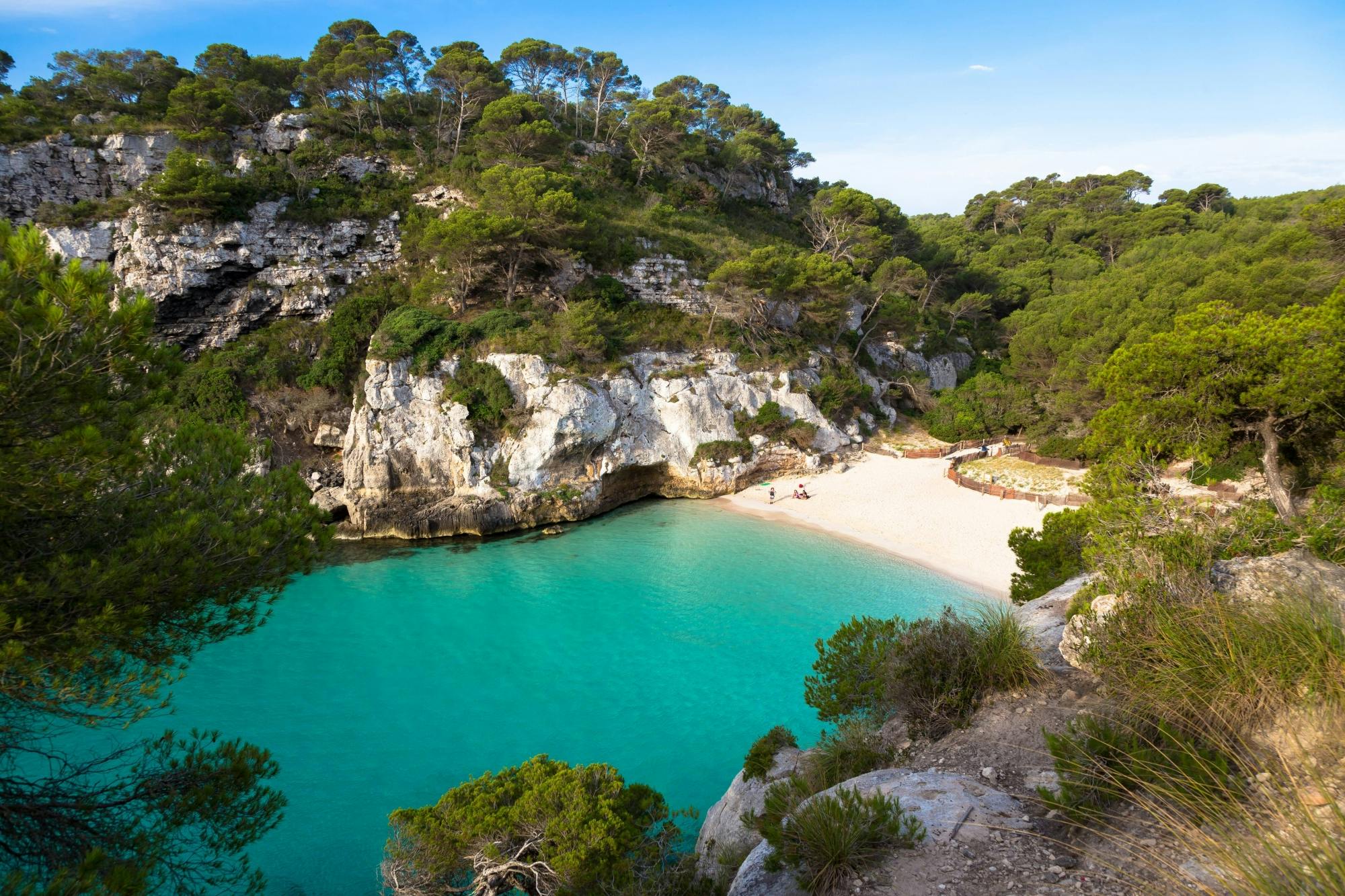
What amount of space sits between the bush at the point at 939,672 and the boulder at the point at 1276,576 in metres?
1.67

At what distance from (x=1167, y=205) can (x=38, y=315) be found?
177 ft

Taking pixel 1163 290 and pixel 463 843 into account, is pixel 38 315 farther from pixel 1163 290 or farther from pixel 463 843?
pixel 1163 290

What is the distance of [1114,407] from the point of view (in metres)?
9.58

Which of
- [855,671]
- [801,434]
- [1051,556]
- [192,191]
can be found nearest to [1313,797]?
[855,671]

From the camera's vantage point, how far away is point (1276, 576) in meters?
4.64

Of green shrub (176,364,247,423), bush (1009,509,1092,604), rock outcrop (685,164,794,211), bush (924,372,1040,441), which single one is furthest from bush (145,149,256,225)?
bush (924,372,1040,441)

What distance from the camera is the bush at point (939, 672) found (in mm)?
4977

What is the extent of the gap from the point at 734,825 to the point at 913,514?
15388mm

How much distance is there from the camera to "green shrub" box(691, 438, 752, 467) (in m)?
22.8

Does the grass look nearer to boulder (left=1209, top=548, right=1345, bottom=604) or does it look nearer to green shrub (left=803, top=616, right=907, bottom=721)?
boulder (left=1209, top=548, right=1345, bottom=604)

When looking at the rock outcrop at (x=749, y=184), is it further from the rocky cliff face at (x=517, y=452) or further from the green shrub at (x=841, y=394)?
the rocky cliff face at (x=517, y=452)

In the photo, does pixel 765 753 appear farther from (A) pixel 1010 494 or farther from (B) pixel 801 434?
(B) pixel 801 434

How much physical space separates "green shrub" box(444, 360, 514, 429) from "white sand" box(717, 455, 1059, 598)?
366 inches

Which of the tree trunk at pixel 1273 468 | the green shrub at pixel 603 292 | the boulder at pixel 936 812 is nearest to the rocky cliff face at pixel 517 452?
the green shrub at pixel 603 292
